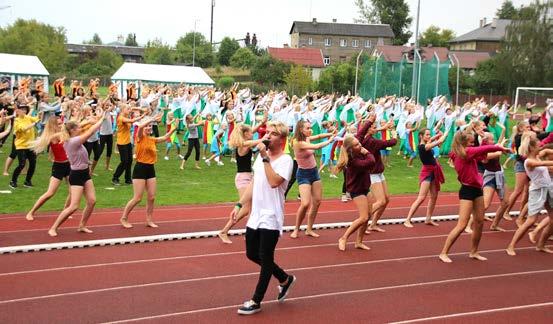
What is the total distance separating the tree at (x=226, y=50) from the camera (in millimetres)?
78188

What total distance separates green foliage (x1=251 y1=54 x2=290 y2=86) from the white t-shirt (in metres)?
51.1

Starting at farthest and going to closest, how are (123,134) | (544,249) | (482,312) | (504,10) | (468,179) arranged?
1. (504,10)
2. (123,134)
3. (544,249)
4. (468,179)
5. (482,312)

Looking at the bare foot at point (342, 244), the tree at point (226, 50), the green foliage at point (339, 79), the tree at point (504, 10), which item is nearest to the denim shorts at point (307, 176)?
the bare foot at point (342, 244)

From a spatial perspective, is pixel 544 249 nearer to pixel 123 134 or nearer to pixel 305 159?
pixel 305 159

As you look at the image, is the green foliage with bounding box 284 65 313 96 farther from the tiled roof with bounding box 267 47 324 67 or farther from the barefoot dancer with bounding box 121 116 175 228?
the barefoot dancer with bounding box 121 116 175 228

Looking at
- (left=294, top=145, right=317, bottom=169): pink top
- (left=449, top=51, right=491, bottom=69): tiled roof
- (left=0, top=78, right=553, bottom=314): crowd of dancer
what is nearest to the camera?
(left=0, top=78, right=553, bottom=314): crowd of dancer

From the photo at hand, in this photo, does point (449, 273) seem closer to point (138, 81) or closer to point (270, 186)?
point (270, 186)

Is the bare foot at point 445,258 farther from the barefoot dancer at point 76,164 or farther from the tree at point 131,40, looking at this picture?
the tree at point 131,40

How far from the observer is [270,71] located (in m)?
58.5

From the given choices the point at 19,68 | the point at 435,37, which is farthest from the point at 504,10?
the point at 19,68

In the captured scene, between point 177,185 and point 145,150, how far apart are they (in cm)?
598

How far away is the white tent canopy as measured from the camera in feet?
115

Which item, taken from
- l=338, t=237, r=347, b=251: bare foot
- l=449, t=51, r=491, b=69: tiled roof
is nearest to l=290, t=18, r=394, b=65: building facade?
l=449, t=51, r=491, b=69: tiled roof

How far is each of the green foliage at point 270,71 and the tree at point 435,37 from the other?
2207 inches
